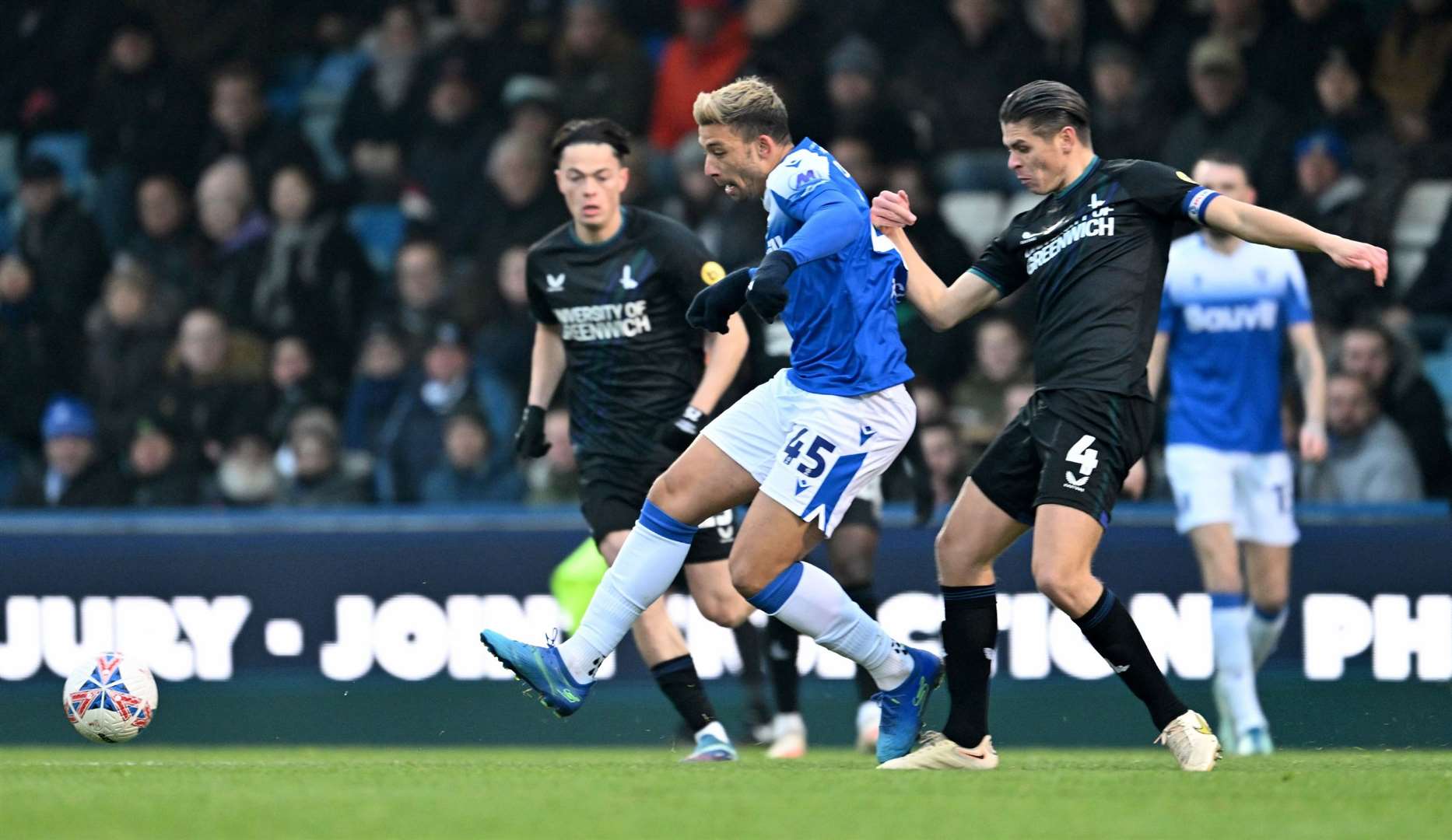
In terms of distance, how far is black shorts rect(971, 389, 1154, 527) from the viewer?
582cm

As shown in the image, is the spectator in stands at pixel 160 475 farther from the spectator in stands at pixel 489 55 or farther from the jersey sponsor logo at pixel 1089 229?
the jersey sponsor logo at pixel 1089 229

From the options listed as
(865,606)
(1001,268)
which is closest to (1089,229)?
(1001,268)

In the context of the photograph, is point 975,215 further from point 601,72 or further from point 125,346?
point 125,346

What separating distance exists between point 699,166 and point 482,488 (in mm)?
2136

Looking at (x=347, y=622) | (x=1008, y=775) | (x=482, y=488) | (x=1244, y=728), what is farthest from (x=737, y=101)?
(x=482, y=488)

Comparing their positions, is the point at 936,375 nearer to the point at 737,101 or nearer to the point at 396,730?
the point at 396,730

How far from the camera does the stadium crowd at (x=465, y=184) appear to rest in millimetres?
10297

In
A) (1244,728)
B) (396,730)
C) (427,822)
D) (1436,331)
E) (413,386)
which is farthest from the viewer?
(413,386)

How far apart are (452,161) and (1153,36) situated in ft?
13.5

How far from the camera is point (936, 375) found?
414 inches

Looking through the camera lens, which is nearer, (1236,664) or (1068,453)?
(1068,453)

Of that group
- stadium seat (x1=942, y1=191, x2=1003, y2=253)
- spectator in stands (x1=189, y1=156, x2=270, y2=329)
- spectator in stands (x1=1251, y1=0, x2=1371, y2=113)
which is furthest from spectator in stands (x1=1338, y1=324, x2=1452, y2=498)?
spectator in stands (x1=189, y1=156, x2=270, y2=329)

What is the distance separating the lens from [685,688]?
7172 millimetres

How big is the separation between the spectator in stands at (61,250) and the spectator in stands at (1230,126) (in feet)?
20.7
